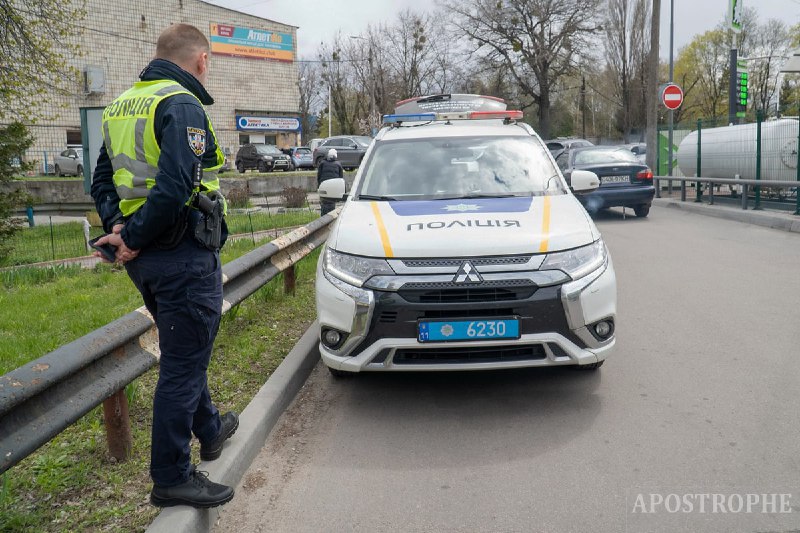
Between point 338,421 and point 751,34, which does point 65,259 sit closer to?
point 338,421

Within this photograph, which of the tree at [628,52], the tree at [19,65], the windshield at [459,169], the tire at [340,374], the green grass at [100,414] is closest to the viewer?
the green grass at [100,414]

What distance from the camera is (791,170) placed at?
1541 cm

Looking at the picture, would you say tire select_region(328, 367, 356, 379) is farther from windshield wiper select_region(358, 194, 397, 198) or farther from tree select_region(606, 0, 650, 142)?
tree select_region(606, 0, 650, 142)

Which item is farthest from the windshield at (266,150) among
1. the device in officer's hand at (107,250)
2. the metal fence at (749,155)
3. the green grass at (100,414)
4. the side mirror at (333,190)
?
the device in officer's hand at (107,250)

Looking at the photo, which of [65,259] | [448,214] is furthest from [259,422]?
[65,259]

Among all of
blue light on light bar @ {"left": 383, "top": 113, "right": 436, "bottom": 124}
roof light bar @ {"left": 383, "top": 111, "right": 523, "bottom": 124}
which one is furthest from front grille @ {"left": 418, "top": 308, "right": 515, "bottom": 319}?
blue light on light bar @ {"left": 383, "top": 113, "right": 436, "bottom": 124}

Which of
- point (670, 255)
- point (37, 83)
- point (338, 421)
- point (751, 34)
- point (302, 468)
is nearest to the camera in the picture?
point (302, 468)

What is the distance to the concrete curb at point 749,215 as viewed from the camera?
43.9 ft

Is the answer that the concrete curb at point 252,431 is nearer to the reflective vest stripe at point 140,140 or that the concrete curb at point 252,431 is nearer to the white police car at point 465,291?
the white police car at point 465,291

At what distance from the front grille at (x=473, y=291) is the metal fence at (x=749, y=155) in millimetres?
11249

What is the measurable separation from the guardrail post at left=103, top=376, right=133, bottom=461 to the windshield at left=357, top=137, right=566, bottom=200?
2787 mm

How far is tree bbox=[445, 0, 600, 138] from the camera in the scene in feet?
148

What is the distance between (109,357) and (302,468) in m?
1.14

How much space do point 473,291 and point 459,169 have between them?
6.39ft
